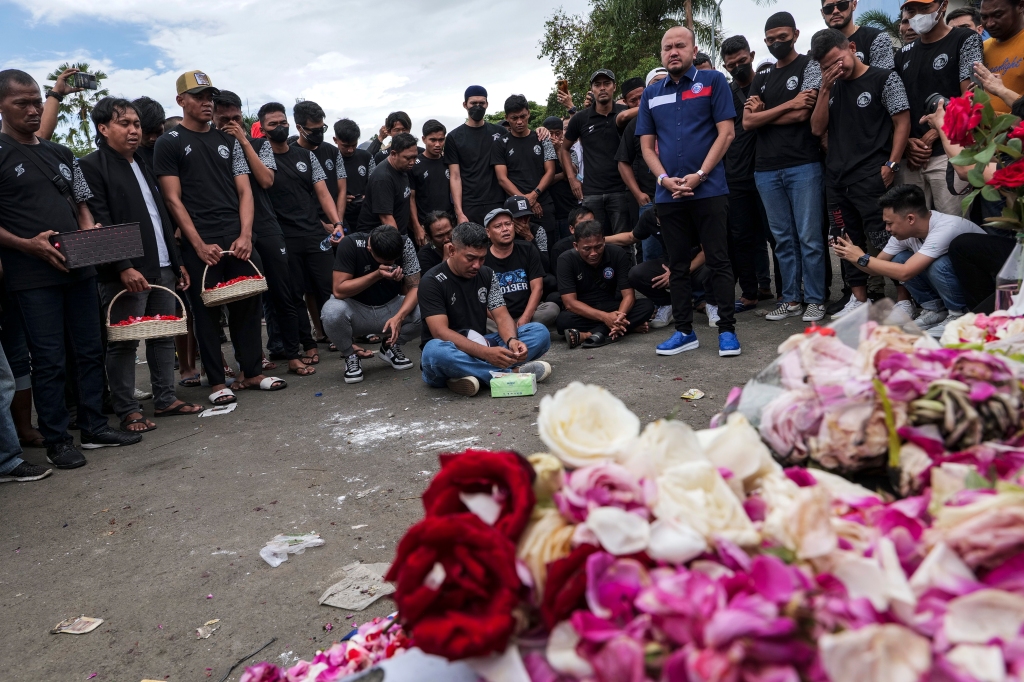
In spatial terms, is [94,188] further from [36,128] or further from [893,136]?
[893,136]

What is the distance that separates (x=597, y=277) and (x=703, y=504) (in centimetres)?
597

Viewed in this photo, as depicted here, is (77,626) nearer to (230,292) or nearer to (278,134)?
(230,292)

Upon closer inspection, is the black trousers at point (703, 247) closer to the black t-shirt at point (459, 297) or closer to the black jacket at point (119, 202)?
the black t-shirt at point (459, 297)

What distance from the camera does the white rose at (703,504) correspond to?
41.2 inches

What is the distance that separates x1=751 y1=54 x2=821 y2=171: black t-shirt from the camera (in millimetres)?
6066

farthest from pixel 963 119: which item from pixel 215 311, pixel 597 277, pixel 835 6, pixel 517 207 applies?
pixel 215 311

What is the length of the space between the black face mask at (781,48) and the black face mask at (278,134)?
14.9 feet

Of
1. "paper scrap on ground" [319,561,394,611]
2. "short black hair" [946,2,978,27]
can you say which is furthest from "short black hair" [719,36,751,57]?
"paper scrap on ground" [319,561,394,611]

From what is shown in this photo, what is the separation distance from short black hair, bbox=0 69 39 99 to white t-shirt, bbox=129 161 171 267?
1067 millimetres

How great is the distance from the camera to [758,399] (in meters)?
1.53

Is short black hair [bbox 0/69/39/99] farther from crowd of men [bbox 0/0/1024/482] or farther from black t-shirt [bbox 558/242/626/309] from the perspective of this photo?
black t-shirt [bbox 558/242/626/309]

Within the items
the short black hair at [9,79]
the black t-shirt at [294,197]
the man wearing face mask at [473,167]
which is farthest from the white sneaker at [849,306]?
the short black hair at [9,79]

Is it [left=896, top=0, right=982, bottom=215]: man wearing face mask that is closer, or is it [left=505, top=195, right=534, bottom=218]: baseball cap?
[left=896, top=0, right=982, bottom=215]: man wearing face mask

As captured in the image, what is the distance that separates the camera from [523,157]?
814 cm
